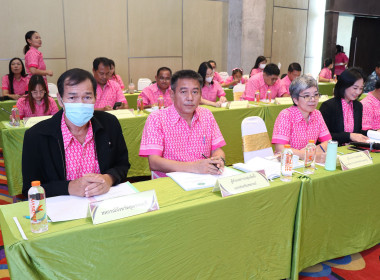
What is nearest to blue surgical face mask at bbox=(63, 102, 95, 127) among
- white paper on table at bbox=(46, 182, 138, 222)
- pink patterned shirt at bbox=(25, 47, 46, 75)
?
white paper on table at bbox=(46, 182, 138, 222)

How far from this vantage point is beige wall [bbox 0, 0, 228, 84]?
251 inches

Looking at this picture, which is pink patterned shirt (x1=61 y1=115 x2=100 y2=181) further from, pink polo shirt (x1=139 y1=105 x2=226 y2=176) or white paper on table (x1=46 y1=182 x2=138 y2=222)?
pink polo shirt (x1=139 y1=105 x2=226 y2=176)

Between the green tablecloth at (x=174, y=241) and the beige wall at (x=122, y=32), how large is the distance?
5.80 metres

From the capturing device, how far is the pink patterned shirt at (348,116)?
300cm

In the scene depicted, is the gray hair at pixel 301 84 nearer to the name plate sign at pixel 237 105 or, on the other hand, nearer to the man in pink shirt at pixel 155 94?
the name plate sign at pixel 237 105

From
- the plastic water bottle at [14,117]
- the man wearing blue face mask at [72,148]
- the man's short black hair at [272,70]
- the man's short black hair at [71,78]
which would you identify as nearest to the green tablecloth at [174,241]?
Result: the man wearing blue face mask at [72,148]

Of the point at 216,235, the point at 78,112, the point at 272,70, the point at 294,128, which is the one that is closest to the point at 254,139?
the point at 294,128

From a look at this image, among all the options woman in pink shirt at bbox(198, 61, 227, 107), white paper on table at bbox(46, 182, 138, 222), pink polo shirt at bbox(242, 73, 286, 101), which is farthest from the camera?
pink polo shirt at bbox(242, 73, 286, 101)

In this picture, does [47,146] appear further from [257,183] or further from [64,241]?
[257,183]

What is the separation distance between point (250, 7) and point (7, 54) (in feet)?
17.7

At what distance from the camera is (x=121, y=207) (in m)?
1.42

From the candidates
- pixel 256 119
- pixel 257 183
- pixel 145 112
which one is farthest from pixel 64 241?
pixel 145 112

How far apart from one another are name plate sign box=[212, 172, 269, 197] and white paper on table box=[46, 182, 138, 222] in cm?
44

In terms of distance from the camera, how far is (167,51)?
8.11 metres
